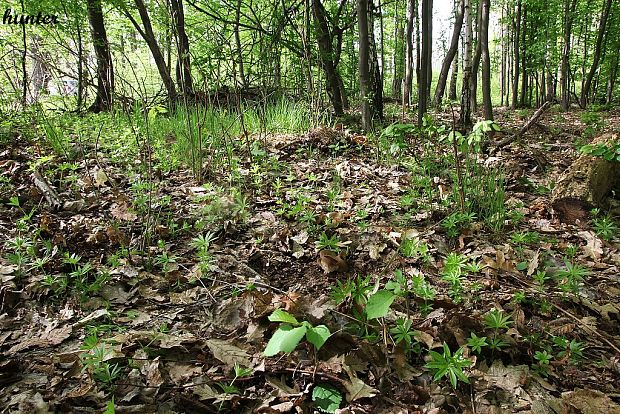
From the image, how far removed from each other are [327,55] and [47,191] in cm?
410

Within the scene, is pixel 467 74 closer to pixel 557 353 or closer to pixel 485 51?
pixel 485 51

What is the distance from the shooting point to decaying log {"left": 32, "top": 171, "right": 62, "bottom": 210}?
9.56 feet

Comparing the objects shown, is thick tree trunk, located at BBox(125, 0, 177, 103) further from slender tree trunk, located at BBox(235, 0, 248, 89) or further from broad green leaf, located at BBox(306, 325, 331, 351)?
broad green leaf, located at BBox(306, 325, 331, 351)

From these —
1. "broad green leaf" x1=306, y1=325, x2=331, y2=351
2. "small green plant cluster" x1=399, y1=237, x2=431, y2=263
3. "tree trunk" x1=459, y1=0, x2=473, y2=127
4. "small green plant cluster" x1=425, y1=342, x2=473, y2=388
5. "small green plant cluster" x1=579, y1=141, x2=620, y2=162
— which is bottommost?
"small green plant cluster" x1=425, y1=342, x2=473, y2=388

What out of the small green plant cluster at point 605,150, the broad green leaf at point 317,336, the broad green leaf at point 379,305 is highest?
the small green plant cluster at point 605,150

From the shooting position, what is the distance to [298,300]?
1.84m

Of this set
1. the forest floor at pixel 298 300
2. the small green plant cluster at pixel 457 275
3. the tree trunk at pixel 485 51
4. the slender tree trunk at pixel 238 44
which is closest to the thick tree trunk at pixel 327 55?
the slender tree trunk at pixel 238 44

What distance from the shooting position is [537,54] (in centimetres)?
1173

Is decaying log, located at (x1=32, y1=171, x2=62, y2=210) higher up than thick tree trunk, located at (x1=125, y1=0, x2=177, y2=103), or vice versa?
thick tree trunk, located at (x1=125, y1=0, x2=177, y2=103)

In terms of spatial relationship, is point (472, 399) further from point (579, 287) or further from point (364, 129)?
point (364, 129)

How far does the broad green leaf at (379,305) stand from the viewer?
53.6 inches

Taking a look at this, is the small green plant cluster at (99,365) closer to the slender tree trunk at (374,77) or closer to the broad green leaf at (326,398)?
the broad green leaf at (326,398)

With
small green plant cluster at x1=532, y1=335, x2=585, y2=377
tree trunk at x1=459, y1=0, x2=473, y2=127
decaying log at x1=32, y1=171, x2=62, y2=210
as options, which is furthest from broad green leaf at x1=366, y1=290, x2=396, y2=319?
tree trunk at x1=459, y1=0, x2=473, y2=127

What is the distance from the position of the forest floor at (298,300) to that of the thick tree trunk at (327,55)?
2950 mm
